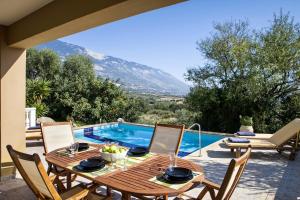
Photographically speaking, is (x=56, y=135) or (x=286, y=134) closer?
(x=56, y=135)

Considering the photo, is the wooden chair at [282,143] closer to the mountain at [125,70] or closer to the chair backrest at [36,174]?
the chair backrest at [36,174]

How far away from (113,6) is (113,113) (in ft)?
39.2

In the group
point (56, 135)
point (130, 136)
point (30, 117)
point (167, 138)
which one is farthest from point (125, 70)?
point (167, 138)

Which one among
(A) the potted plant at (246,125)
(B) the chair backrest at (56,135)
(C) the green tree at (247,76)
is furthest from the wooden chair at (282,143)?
(C) the green tree at (247,76)

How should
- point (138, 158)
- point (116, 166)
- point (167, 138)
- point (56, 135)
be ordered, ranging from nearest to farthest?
point (116, 166), point (138, 158), point (167, 138), point (56, 135)

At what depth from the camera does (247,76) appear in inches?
512

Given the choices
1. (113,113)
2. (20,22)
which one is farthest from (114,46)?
(20,22)

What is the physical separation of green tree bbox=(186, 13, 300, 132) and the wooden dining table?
10.3 m

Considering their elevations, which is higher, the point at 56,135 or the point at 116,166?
the point at 56,135

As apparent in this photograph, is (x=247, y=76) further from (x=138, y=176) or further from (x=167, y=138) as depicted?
(x=138, y=176)

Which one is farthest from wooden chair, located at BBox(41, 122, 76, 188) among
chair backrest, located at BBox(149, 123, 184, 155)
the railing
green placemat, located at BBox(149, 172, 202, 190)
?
the railing

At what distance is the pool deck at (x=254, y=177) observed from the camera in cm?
443

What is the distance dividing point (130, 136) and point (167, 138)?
25.4 ft

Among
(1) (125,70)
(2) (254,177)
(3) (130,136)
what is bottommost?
(2) (254,177)
